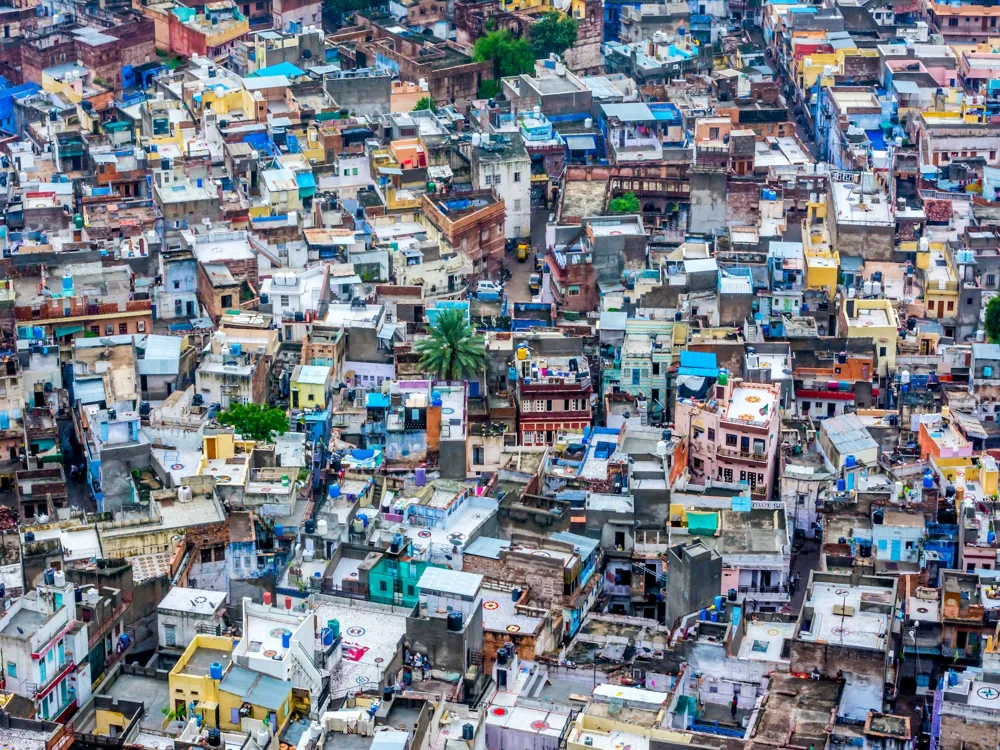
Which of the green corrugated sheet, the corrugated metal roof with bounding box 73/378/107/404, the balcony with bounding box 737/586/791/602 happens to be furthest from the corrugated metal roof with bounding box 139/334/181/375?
the balcony with bounding box 737/586/791/602

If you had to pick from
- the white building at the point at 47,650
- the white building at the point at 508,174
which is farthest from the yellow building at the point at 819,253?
the white building at the point at 47,650

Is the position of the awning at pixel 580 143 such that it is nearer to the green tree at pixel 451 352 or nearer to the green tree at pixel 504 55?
the green tree at pixel 504 55

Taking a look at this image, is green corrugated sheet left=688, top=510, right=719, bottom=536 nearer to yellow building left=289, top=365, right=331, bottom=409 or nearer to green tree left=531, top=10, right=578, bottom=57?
yellow building left=289, top=365, right=331, bottom=409

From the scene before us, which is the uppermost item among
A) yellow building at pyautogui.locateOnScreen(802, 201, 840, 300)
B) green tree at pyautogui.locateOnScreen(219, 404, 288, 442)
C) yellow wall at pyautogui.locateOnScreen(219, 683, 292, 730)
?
yellow building at pyautogui.locateOnScreen(802, 201, 840, 300)

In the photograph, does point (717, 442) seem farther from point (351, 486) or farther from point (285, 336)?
point (285, 336)

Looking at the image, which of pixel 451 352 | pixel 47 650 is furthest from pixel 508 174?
pixel 47 650

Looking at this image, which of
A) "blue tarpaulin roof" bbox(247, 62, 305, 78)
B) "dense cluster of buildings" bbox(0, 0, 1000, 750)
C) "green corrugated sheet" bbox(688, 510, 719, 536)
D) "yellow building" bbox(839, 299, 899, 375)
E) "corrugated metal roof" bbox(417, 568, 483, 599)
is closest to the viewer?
"dense cluster of buildings" bbox(0, 0, 1000, 750)

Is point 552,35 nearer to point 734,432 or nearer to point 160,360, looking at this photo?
point 160,360
